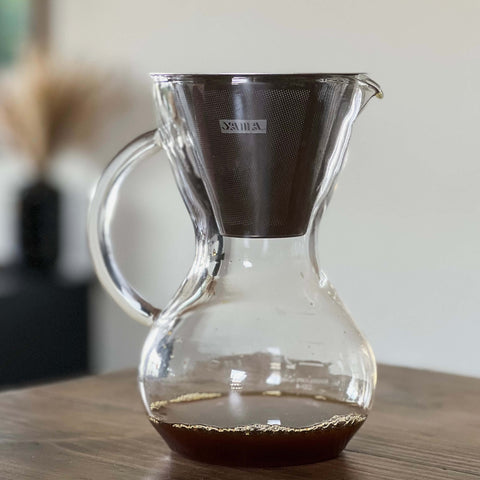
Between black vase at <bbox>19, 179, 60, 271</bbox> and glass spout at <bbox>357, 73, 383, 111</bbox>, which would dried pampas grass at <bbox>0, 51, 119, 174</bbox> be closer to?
black vase at <bbox>19, 179, 60, 271</bbox>

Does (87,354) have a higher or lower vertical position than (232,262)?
lower

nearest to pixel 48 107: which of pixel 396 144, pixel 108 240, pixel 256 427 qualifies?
pixel 396 144

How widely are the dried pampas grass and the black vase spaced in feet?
0.22

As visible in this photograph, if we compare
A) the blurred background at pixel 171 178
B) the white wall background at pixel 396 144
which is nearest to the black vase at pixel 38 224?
the blurred background at pixel 171 178

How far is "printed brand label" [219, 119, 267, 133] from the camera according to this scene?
2.07 feet

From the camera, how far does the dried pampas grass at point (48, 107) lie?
285 centimetres

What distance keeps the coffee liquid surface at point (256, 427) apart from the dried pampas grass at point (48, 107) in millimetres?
2255

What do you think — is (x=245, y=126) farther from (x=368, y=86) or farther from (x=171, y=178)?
(x=171, y=178)

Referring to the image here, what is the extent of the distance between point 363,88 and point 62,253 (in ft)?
7.92

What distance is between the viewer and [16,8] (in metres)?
3.06

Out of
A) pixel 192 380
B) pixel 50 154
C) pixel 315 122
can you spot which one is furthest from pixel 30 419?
pixel 50 154

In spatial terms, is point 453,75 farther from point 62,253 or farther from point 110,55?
point 62,253

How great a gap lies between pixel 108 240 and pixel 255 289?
0.36ft

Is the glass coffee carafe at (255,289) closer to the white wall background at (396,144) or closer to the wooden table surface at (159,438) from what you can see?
the wooden table surface at (159,438)
